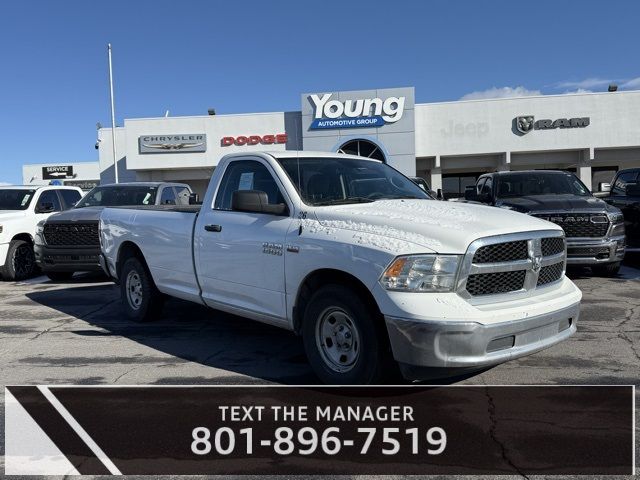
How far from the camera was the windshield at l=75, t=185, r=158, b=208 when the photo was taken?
1147 centimetres

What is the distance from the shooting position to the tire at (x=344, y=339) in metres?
4.16

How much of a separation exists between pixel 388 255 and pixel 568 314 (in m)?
1.59

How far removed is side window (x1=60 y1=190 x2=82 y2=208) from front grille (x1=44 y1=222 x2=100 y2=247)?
9.86 feet

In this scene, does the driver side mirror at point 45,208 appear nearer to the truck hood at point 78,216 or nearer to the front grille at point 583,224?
the truck hood at point 78,216

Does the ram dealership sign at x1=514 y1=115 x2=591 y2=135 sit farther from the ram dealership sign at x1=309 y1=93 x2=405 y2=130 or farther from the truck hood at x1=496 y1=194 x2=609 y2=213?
the truck hood at x1=496 y1=194 x2=609 y2=213

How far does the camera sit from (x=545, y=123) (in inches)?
1255

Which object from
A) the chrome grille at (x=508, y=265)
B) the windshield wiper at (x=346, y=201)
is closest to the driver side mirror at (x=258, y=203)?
the windshield wiper at (x=346, y=201)

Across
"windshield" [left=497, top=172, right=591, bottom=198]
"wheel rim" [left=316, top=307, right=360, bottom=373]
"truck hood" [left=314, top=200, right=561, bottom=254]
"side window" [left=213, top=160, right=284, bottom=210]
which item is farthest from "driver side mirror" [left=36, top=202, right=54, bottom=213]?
"wheel rim" [left=316, top=307, right=360, bottom=373]

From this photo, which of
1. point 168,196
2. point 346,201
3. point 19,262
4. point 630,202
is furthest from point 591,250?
point 19,262

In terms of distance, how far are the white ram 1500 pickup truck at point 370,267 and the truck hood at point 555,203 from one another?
→ 4067mm

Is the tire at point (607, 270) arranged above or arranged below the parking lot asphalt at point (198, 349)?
above

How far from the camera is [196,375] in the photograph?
5.20m

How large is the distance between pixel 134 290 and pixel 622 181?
9.75 metres

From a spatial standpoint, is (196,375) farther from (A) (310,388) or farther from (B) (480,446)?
(B) (480,446)
